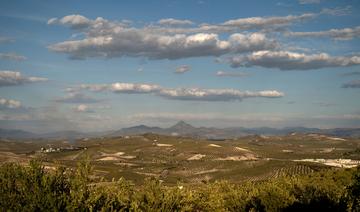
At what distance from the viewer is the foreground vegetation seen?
1118 inches

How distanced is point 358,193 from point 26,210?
4152 centimetres

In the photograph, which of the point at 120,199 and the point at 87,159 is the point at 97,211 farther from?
the point at 120,199

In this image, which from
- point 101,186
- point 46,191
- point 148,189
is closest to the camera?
point 46,191

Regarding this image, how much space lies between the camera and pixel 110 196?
115 ft

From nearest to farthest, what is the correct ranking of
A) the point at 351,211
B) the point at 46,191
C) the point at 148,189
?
the point at 46,191
the point at 148,189
the point at 351,211

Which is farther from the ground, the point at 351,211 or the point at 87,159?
→ the point at 87,159

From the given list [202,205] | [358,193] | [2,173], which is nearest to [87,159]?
[2,173]

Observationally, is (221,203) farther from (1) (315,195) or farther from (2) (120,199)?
(2) (120,199)

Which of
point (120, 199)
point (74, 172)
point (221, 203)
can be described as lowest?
point (221, 203)

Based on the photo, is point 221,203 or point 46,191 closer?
point 46,191

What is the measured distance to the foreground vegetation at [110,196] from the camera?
28391mm

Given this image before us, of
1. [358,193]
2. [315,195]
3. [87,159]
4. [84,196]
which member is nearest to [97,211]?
[84,196]

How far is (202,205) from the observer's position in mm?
51875

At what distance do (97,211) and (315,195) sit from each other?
29046 mm
